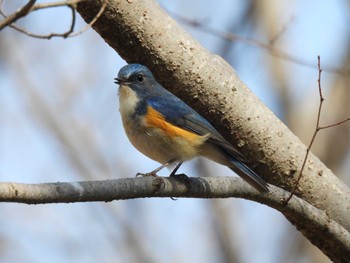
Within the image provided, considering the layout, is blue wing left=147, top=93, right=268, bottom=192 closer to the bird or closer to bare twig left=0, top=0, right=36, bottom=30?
the bird

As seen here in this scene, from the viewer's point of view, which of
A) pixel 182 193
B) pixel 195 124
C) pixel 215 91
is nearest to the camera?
pixel 182 193

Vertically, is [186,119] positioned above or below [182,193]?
above

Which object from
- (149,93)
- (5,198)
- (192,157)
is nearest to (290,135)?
(192,157)

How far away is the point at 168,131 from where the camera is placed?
15.1 ft

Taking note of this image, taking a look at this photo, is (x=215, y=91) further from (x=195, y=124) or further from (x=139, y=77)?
(x=139, y=77)

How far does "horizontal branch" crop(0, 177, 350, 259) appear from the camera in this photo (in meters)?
2.89

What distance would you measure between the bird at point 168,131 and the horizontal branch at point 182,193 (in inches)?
18.2

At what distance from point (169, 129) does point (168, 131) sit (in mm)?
16

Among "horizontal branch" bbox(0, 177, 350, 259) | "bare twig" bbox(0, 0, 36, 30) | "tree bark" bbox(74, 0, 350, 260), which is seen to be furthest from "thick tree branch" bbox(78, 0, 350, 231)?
"bare twig" bbox(0, 0, 36, 30)

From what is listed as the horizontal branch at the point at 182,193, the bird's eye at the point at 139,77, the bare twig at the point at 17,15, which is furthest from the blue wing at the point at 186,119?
the bare twig at the point at 17,15

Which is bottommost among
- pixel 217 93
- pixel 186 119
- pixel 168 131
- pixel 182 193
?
pixel 182 193

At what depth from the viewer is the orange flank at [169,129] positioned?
15.1 ft

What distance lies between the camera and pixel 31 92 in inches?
413

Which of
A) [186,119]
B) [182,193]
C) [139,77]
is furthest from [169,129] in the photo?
[182,193]
